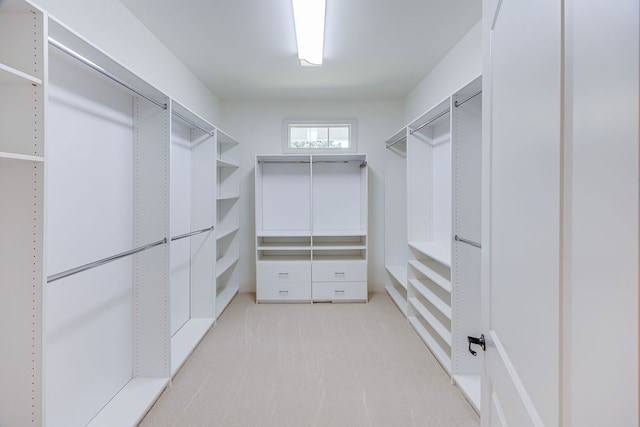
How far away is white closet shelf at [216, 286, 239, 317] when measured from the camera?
3634 millimetres

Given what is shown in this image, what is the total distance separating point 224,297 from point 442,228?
2.61 m

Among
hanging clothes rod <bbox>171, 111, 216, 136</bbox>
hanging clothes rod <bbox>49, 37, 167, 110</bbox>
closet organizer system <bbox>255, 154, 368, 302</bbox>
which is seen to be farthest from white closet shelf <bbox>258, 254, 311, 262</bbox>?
hanging clothes rod <bbox>49, 37, 167, 110</bbox>

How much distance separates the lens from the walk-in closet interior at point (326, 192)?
47 cm

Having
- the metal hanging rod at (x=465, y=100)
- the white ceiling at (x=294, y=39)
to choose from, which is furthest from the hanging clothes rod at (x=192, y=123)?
the metal hanging rod at (x=465, y=100)

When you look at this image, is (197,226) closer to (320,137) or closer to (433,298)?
(320,137)

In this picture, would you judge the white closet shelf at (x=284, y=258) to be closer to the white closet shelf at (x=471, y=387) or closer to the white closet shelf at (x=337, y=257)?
the white closet shelf at (x=337, y=257)

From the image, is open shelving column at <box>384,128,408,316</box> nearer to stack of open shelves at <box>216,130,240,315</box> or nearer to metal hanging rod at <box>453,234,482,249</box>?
stack of open shelves at <box>216,130,240,315</box>

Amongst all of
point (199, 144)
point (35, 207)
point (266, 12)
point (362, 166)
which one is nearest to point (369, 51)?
point (266, 12)

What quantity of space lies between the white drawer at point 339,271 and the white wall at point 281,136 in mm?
522

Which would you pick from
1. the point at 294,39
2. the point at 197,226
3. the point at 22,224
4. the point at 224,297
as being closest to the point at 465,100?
the point at 294,39

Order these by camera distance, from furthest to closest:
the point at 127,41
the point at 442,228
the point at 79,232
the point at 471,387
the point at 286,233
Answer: the point at 286,233 < the point at 442,228 < the point at 127,41 < the point at 471,387 < the point at 79,232

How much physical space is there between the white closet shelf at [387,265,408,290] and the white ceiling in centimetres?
225

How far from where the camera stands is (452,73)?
9.77 feet

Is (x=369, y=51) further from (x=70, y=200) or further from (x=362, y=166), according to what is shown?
(x=70, y=200)
